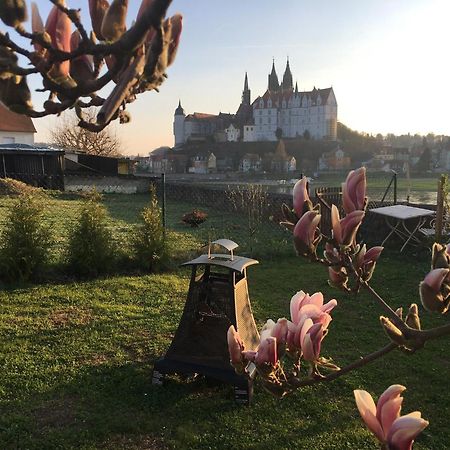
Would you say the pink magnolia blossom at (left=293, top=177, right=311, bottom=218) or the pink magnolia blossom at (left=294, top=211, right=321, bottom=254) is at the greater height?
the pink magnolia blossom at (left=293, top=177, right=311, bottom=218)

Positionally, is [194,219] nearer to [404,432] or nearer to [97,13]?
[97,13]

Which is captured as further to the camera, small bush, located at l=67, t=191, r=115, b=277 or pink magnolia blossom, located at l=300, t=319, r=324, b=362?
small bush, located at l=67, t=191, r=115, b=277

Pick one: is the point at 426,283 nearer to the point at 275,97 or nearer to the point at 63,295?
the point at 63,295

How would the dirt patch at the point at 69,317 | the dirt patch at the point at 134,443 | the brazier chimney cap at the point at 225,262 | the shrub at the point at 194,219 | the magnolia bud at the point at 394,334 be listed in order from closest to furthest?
the magnolia bud at the point at 394,334 < the dirt patch at the point at 134,443 < the brazier chimney cap at the point at 225,262 < the dirt patch at the point at 69,317 < the shrub at the point at 194,219

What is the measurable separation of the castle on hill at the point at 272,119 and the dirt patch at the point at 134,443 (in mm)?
93168

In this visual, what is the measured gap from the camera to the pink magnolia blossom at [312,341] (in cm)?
118

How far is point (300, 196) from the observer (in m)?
1.19

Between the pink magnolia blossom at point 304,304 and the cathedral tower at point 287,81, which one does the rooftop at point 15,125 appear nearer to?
the pink magnolia blossom at point 304,304

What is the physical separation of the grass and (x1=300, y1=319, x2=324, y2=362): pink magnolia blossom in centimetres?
285

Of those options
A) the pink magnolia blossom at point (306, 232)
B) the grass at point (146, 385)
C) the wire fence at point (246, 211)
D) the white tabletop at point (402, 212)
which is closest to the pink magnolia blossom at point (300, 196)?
the pink magnolia blossom at point (306, 232)

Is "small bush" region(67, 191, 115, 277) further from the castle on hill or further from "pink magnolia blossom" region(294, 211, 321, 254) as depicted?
the castle on hill

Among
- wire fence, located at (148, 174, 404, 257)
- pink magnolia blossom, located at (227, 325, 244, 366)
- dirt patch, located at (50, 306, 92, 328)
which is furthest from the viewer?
wire fence, located at (148, 174, 404, 257)

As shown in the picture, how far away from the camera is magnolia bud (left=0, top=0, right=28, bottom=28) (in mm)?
871

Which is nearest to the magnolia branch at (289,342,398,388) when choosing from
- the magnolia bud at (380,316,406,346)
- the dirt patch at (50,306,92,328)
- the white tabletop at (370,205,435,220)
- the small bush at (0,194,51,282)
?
the magnolia bud at (380,316,406,346)
